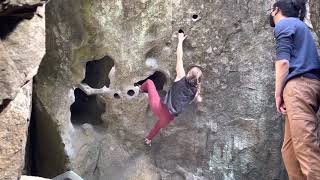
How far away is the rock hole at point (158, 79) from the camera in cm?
421

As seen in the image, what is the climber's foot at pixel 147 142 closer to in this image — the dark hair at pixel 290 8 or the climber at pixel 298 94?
the climber at pixel 298 94

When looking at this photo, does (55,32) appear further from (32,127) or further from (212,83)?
(212,83)

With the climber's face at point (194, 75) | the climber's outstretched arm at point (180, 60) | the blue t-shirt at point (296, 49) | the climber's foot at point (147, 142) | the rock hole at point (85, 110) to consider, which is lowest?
the climber's foot at point (147, 142)

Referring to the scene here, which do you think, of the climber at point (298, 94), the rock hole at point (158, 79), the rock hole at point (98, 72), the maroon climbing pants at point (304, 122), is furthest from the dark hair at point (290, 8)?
the rock hole at point (98, 72)

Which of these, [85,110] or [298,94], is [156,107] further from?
[298,94]

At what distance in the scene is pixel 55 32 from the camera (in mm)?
4082

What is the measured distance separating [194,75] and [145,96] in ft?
1.41

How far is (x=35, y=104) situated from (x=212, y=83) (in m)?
1.45

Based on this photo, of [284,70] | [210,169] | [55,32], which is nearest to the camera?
[284,70]

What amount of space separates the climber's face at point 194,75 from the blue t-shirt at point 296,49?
1119 millimetres

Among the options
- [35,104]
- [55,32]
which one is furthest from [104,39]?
[35,104]

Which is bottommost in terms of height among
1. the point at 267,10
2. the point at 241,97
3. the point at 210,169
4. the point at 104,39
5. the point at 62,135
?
the point at 210,169

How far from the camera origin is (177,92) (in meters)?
4.07

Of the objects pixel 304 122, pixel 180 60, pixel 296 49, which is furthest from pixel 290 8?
pixel 180 60
